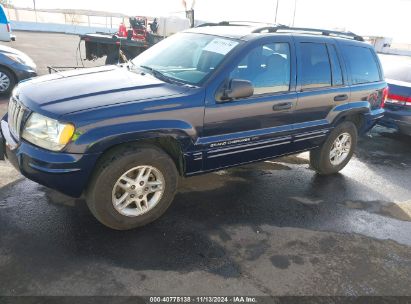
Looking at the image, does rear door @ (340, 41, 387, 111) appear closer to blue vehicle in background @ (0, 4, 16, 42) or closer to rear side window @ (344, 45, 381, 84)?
rear side window @ (344, 45, 381, 84)

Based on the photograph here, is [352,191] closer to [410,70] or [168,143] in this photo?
[168,143]

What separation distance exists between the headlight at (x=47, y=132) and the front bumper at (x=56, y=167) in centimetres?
5

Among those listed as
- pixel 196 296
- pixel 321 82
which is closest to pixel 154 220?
pixel 196 296

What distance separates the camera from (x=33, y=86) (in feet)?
11.1

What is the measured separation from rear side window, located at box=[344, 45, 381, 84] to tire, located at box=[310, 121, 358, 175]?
651 millimetres

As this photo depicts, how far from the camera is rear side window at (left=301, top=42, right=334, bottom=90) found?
4.14 meters

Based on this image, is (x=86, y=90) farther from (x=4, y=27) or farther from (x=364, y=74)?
(x=4, y=27)

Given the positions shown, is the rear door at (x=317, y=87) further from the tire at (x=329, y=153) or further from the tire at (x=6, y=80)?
the tire at (x=6, y=80)

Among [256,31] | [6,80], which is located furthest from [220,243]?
[6,80]

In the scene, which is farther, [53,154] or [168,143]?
[168,143]

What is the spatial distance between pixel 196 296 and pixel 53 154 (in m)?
1.58

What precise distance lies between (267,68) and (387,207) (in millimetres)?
2355

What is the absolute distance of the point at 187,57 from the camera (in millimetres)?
3969

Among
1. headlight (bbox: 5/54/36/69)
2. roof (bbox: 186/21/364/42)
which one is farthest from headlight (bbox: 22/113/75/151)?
headlight (bbox: 5/54/36/69)
